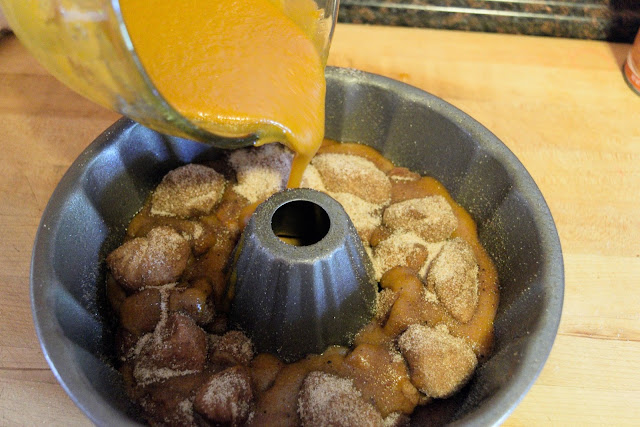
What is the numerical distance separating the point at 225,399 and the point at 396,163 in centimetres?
56

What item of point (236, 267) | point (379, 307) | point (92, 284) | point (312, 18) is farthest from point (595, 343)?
point (92, 284)

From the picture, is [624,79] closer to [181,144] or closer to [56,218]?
[181,144]

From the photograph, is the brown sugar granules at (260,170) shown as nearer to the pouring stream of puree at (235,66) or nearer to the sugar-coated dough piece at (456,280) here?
the pouring stream of puree at (235,66)

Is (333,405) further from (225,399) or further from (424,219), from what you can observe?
(424,219)

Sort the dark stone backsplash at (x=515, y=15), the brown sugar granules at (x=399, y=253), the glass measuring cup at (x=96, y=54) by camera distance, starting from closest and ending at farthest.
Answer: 1. the glass measuring cup at (x=96, y=54)
2. the brown sugar granules at (x=399, y=253)
3. the dark stone backsplash at (x=515, y=15)

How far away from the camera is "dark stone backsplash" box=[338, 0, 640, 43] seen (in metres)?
1.31

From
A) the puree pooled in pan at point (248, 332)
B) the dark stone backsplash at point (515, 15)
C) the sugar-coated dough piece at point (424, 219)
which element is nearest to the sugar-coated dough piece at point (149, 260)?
the puree pooled in pan at point (248, 332)

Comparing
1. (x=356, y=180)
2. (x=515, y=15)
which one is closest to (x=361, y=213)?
(x=356, y=180)

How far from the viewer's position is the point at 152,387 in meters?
0.73

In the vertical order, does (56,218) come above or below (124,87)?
below

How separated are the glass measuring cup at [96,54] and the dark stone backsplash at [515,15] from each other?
0.85 m

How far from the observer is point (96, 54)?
0.56 meters

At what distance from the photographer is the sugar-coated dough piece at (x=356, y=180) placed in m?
0.95

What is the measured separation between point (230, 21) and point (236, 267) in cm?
37
